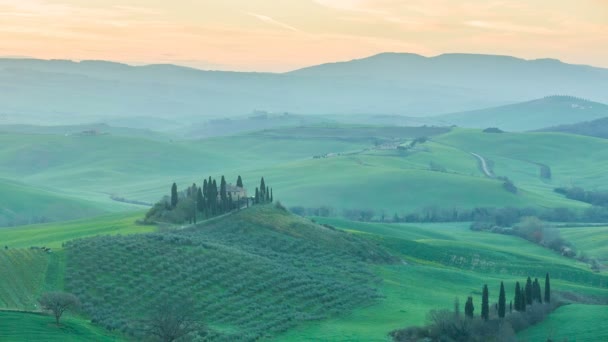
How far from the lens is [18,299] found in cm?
5753

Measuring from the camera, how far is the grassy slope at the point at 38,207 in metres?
145

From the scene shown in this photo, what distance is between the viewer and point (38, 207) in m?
151

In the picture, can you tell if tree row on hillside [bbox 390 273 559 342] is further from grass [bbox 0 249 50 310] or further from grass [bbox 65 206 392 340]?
grass [bbox 0 249 50 310]

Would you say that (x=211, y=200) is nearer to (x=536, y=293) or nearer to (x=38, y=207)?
(x=536, y=293)

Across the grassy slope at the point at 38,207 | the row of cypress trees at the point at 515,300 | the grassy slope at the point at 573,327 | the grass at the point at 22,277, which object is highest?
the grass at the point at 22,277

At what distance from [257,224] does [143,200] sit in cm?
8933

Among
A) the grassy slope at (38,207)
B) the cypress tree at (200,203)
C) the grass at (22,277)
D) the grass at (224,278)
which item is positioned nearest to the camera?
the grass at (22,277)

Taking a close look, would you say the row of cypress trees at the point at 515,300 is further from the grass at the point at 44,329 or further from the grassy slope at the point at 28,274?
the grassy slope at the point at 28,274

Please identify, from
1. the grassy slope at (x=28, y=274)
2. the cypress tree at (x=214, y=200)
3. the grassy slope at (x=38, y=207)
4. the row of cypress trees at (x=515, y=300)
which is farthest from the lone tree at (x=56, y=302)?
the grassy slope at (x=38, y=207)

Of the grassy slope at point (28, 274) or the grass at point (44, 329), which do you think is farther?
the grassy slope at point (28, 274)

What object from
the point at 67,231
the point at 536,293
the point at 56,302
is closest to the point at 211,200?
the point at 67,231

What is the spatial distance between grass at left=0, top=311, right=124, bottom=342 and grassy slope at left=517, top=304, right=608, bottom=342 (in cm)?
2670

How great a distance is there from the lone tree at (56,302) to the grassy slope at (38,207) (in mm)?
Answer: 91572

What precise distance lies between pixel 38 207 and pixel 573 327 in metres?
111
